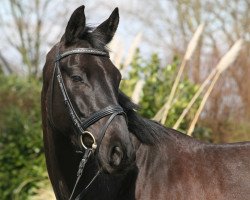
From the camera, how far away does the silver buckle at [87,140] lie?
10.8 feet

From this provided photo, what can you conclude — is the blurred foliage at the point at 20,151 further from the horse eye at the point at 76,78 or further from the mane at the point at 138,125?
the horse eye at the point at 76,78

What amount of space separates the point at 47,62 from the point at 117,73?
503 mm

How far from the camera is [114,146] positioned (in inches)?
125

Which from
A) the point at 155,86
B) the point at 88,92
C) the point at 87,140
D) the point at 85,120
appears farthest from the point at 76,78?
the point at 155,86

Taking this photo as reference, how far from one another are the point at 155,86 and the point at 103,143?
4615 millimetres

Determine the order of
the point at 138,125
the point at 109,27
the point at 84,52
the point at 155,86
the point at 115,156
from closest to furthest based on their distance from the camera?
the point at 115,156 → the point at 84,52 → the point at 138,125 → the point at 109,27 → the point at 155,86

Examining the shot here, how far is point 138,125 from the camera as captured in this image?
3625mm

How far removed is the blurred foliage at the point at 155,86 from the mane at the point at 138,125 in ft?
11.6

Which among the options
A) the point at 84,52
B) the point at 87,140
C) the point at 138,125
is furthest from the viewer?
the point at 138,125

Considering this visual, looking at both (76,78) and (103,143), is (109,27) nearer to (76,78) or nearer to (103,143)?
(76,78)

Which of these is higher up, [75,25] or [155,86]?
A: [75,25]

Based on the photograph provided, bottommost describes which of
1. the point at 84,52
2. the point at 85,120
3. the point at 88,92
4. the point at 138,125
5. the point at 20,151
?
the point at 20,151

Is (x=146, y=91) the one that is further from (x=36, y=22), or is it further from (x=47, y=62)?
(x=36, y=22)

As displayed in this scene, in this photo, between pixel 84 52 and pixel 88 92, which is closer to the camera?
pixel 88 92
